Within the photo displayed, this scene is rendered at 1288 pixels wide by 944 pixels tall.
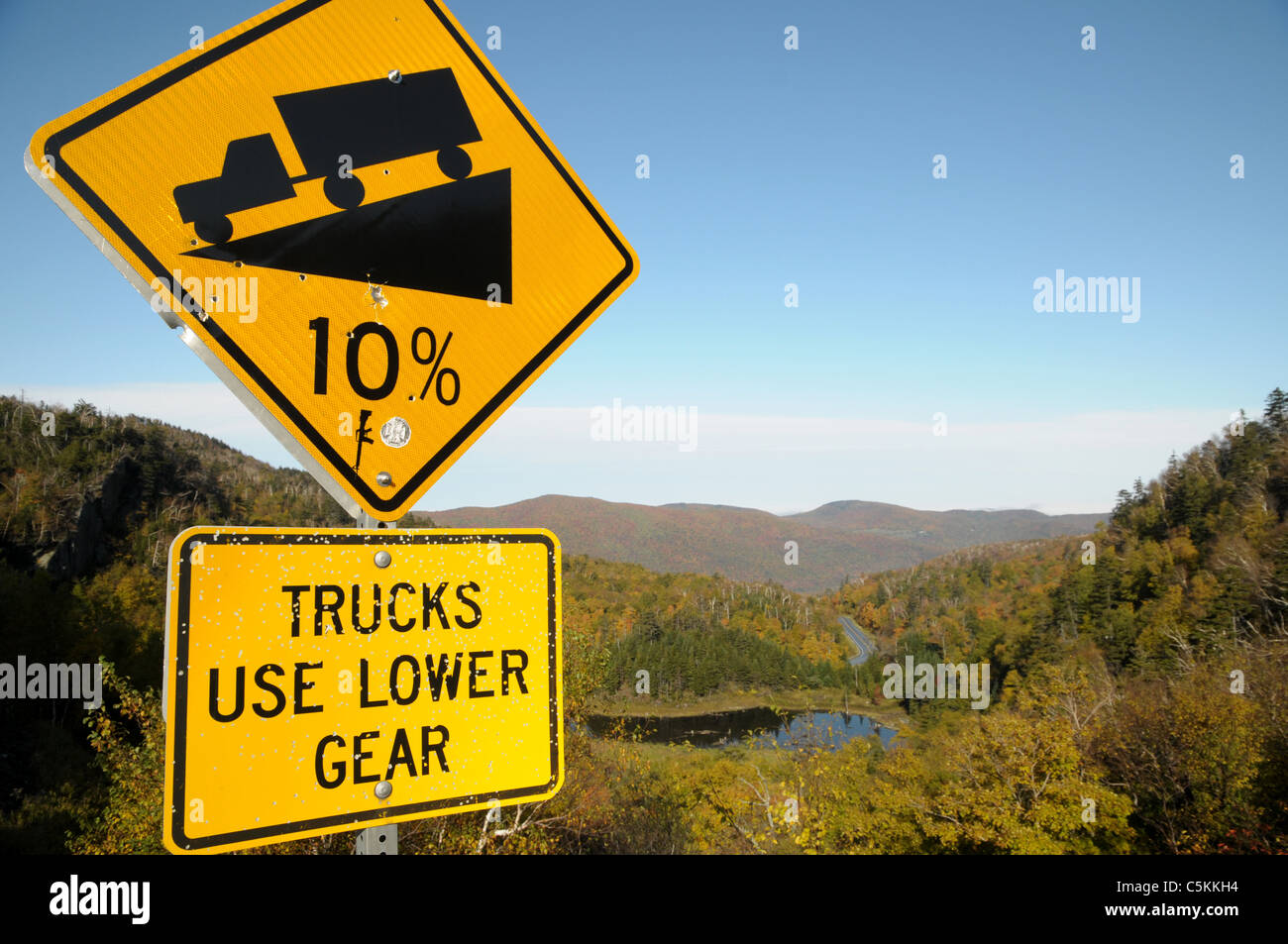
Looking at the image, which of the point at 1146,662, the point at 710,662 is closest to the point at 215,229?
the point at 1146,662

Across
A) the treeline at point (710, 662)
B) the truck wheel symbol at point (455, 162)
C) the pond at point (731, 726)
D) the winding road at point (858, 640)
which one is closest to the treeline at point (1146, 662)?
the winding road at point (858, 640)

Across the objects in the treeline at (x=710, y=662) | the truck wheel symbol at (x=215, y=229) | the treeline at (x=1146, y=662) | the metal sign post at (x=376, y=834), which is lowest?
the treeline at (x=710, y=662)

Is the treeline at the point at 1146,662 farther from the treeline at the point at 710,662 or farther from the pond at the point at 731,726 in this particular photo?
the treeline at the point at 710,662

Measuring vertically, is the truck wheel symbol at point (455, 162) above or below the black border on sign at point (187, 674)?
above

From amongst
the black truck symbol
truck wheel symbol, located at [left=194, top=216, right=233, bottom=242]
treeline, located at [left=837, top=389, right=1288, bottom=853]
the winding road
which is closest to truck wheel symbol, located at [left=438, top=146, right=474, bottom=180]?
the black truck symbol

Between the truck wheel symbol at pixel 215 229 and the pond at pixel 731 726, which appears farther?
the pond at pixel 731 726

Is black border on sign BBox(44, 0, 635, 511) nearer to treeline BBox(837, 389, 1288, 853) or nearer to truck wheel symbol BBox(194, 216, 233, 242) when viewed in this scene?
truck wheel symbol BBox(194, 216, 233, 242)
